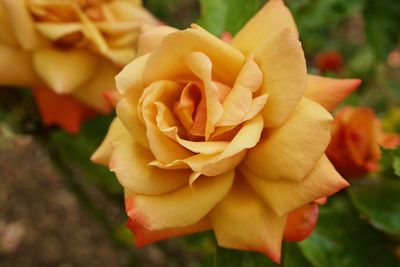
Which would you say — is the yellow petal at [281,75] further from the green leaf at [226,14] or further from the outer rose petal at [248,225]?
the green leaf at [226,14]

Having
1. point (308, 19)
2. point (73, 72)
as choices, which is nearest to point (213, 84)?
point (73, 72)

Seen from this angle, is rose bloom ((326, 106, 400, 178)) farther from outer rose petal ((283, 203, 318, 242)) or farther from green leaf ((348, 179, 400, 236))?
outer rose petal ((283, 203, 318, 242))

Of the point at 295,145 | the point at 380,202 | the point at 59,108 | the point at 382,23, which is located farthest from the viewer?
the point at 382,23

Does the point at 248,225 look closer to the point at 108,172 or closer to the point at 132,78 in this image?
the point at 132,78

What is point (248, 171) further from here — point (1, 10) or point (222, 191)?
point (1, 10)

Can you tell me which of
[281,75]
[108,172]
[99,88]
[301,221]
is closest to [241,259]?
[301,221]
